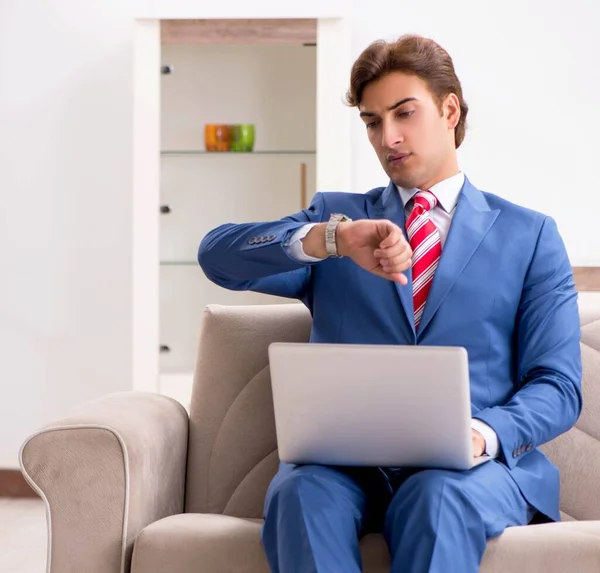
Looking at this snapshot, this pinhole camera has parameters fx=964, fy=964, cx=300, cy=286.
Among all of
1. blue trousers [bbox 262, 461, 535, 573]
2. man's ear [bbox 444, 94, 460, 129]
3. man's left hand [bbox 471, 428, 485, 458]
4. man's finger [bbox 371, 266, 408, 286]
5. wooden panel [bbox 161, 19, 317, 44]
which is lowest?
blue trousers [bbox 262, 461, 535, 573]

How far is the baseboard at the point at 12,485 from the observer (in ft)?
13.1

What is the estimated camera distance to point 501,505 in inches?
64.7

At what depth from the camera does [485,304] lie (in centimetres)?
188

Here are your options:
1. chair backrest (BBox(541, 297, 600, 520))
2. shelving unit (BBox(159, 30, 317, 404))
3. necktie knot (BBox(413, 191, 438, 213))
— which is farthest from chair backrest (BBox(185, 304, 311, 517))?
shelving unit (BBox(159, 30, 317, 404))

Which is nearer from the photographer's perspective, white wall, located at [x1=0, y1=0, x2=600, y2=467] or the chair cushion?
the chair cushion

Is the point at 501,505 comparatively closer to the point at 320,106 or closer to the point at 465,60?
the point at 320,106

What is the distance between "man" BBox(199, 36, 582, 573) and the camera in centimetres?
157

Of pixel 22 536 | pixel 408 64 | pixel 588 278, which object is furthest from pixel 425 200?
pixel 22 536

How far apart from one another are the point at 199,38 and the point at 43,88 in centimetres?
81

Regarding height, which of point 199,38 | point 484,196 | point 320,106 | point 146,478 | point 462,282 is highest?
point 199,38

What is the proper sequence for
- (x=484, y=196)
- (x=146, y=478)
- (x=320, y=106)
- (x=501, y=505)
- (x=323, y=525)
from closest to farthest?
1. (x=323, y=525)
2. (x=501, y=505)
3. (x=146, y=478)
4. (x=484, y=196)
5. (x=320, y=106)

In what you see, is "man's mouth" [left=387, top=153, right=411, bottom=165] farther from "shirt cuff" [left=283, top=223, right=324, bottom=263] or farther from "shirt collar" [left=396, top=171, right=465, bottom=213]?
"shirt cuff" [left=283, top=223, right=324, bottom=263]

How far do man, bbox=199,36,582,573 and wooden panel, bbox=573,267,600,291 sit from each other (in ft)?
5.59

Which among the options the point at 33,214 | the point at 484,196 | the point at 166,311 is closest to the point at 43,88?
the point at 33,214
